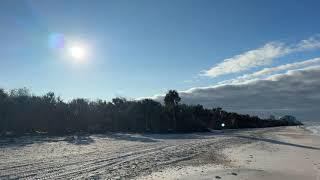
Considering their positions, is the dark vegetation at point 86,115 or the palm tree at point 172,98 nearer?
the dark vegetation at point 86,115

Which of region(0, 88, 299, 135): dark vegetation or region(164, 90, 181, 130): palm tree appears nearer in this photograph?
region(0, 88, 299, 135): dark vegetation

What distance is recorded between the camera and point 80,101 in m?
70.8

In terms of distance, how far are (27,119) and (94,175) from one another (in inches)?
1568

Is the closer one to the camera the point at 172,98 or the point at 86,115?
the point at 86,115

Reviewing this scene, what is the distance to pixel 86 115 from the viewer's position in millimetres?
65062

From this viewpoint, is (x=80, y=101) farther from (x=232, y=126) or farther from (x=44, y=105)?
(x=232, y=126)

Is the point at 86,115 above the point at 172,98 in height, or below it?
below

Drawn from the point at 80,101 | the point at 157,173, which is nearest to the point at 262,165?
the point at 157,173

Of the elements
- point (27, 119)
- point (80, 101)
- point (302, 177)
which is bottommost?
point (302, 177)

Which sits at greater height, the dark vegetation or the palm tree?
the palm tree

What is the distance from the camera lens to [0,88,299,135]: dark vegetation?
53.3 m

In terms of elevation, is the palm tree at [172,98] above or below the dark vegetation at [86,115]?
above

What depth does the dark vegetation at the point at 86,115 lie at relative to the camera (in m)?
53.3

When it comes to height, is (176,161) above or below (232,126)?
below
